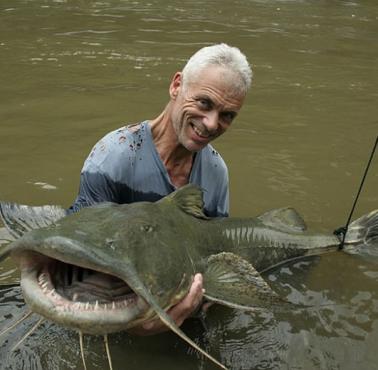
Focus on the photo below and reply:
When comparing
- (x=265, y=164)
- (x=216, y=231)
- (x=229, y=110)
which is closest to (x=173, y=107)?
(x=229, y=110)

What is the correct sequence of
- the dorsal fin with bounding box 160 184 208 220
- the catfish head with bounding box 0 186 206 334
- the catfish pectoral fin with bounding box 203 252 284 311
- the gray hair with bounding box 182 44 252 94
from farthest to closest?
the gray hair with bounding box 182 44 252 94
the dorsal fin with bounding box 160 184 208 220
the catfish pectoral fin with bounding box 203 252 284 311
the catfish head with bounding box 0 186 206 334

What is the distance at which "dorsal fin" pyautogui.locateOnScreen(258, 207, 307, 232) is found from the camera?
3215 millimetres

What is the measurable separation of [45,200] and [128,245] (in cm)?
243

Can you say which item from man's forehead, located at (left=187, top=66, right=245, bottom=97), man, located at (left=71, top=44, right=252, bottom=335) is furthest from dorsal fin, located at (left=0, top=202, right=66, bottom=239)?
man's forehead, located at (left=187, top=66, right=245, bottom=97)

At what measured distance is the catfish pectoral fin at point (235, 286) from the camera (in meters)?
2.08

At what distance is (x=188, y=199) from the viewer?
251 centimetres

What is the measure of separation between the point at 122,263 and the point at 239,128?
413 cm

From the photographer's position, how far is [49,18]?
10.4m

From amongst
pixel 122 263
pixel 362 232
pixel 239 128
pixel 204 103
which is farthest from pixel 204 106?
pixel 239 128

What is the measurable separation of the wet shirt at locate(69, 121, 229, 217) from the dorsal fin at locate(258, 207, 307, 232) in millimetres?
502

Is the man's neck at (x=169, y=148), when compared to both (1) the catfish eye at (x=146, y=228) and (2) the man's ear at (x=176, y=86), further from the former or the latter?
(1) the catfish eye at (x=146, y=228)

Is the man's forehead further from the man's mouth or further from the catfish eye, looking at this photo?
the catfish eye

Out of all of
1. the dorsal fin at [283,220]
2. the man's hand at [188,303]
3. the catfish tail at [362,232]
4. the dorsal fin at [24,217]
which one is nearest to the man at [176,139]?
the dorsal fin at [24,217]

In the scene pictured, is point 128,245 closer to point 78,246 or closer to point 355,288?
point 78,246
